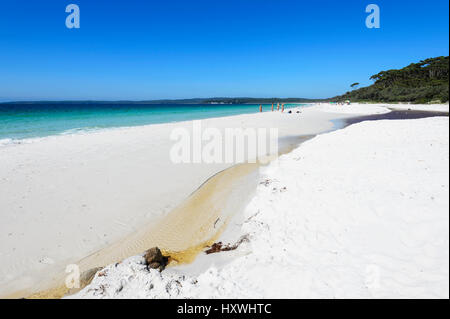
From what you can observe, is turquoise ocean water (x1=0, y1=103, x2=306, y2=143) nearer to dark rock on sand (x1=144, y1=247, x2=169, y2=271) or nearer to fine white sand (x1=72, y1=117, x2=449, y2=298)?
dark rock on sand (x1=144, y1=247, x2=169, y2=271)

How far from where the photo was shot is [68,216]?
6.23m

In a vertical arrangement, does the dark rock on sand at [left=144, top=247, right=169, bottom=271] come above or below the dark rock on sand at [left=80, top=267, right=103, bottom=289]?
above

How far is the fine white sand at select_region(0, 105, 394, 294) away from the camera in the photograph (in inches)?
193

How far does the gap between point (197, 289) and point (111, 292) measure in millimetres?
1386

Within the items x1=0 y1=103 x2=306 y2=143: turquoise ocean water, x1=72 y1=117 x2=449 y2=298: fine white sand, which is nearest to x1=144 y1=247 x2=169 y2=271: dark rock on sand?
x1=72 y1=117 x2=449 y2=298: fine white sand

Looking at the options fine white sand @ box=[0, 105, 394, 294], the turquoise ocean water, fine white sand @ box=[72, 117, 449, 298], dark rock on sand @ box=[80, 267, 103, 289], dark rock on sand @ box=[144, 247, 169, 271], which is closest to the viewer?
fine white sand @ box=[72, 117, 449, 298]

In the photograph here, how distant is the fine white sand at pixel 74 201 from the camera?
4.90m

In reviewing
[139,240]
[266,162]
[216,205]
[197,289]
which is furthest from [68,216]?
[266,162]

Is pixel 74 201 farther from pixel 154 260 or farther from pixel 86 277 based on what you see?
pixel 154 260

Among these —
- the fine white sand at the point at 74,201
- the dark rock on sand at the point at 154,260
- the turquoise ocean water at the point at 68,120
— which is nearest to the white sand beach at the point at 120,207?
the fine white sand at the point at 74,201

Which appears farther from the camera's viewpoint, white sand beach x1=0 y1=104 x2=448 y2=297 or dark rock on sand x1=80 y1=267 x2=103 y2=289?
white sand beach x1=0 y1=104 x2=448 y2=297

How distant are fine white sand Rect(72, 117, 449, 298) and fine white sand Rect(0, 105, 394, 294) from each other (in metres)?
1.97

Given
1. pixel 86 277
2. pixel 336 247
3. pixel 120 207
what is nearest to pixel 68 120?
pixel 120 207

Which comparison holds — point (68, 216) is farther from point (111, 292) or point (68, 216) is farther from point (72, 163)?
point (72, 163)
